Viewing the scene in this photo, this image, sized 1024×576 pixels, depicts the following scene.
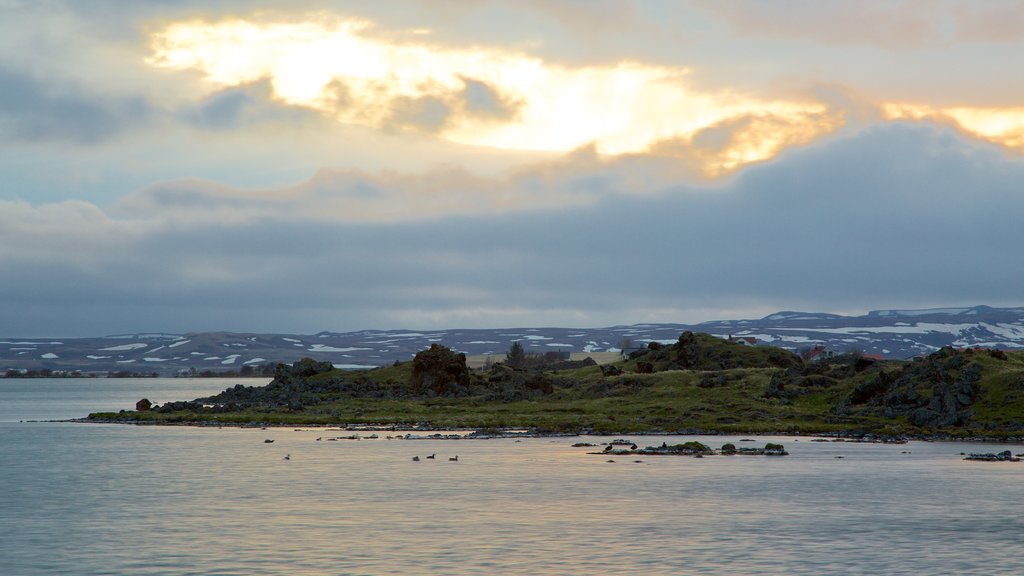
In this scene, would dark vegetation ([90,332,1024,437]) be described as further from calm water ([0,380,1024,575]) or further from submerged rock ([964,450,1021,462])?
calm water ([0,380,1024,575])

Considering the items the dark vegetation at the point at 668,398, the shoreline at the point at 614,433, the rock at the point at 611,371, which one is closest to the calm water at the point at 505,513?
the shoreline at the point at 614,433

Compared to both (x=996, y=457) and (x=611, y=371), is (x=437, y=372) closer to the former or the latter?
(x=611, y=371)

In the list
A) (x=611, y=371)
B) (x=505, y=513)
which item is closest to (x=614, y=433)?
(x=505, y=513)

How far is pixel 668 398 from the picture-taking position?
15288cm

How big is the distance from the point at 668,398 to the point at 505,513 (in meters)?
97.8

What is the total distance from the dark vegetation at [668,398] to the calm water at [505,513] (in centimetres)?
2560

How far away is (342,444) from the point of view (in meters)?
106

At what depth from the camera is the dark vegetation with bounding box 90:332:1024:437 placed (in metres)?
123

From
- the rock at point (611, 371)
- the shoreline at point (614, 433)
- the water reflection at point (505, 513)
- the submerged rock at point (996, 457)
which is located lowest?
the shoreline at point (614, 433)

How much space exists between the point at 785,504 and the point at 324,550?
2795cm

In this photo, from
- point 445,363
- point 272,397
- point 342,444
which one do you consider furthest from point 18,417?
point 342,444

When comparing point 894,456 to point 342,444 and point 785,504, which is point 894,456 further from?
point 342,444

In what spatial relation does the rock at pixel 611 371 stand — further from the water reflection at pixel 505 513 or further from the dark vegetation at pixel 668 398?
the water reflection at pixel 505 513

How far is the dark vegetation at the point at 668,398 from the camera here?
12344 centimetres
